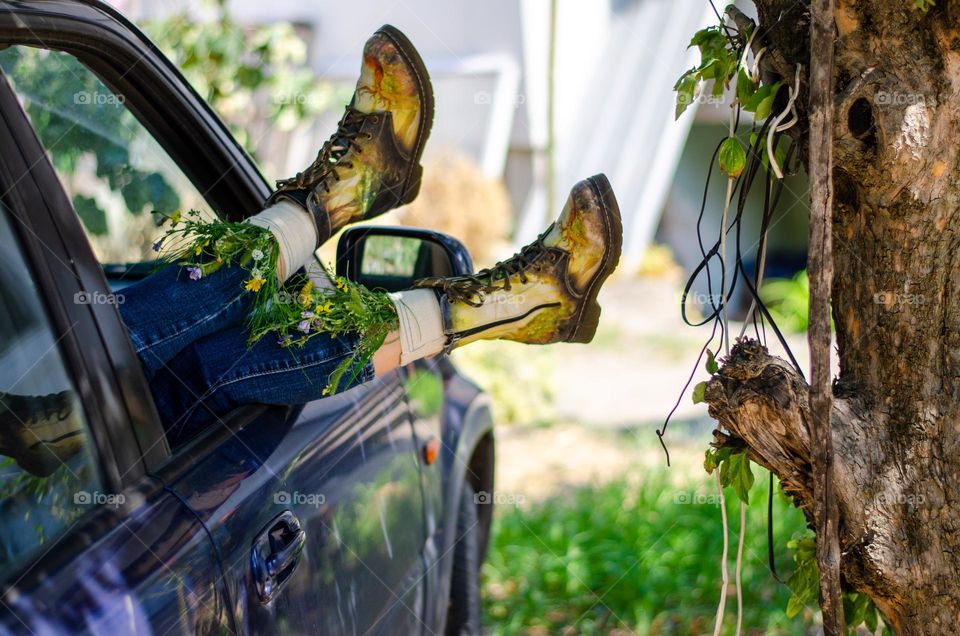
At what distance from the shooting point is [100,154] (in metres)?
2.64

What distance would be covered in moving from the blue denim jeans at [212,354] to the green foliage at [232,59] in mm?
3270

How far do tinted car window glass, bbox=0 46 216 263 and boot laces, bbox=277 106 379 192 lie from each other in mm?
235

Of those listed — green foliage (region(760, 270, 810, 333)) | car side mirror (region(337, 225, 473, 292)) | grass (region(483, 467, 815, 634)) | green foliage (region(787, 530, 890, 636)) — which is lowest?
grass (region(483, 467, 815, 634))

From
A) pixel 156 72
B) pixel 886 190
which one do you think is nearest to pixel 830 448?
pixel 886 190

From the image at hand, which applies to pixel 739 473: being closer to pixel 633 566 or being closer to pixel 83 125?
pixel 83 125

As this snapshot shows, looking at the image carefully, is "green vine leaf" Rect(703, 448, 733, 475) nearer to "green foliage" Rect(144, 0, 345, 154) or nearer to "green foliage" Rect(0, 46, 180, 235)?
"green foliage" Rect(0, 46, 180, 235)

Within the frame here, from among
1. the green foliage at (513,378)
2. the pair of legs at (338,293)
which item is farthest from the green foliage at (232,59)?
the pair of legs at (338,293)

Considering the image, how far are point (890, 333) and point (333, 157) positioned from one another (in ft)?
4.38

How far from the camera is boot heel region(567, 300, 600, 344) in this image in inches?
86.7

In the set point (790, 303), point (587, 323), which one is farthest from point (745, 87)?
point (790, 303)

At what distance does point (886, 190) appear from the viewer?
4.87ft

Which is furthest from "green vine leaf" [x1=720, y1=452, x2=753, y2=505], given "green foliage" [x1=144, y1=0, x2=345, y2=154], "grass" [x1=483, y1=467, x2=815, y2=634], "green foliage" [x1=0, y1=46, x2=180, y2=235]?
Result: "green foliage" [x1=144, y1=0, x2=345, y2=154]

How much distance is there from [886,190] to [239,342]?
1189 mm

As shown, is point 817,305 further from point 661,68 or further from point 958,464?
point 661,68
